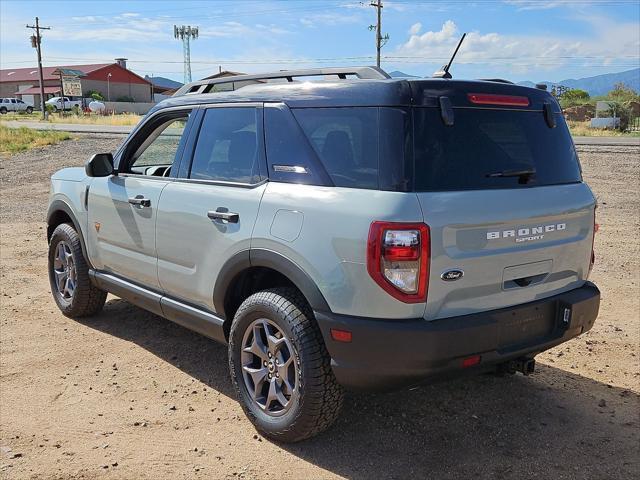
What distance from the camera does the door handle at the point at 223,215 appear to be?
3.66 m

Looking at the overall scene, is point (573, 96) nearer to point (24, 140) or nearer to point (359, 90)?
point (24, 140)

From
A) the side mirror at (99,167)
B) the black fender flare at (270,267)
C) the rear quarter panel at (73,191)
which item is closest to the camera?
the black fender flare at (270,267)

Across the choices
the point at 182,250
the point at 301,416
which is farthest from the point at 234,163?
the point at 301,416

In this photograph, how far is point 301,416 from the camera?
11.1 ft

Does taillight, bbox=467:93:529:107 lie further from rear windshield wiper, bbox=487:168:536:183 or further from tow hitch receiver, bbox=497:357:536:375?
tow hitch receiver, bbox=497:357:536:375

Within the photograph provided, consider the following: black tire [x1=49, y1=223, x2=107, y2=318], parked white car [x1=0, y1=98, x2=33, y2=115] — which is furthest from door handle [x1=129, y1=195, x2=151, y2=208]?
parked white car [x1=0, y1=98, x2=33, y2=115]

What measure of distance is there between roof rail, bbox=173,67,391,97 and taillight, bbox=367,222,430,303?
2.79ft

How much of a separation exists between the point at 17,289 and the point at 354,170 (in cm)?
494

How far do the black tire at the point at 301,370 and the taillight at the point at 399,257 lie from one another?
0.57 m

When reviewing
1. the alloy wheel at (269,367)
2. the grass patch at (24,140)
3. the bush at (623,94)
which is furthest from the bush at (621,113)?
the alloy wheel at (269,367)

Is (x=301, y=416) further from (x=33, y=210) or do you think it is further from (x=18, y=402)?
(x=33, y=210)

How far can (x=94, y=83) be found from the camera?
7838cm

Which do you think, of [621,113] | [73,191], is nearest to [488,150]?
[73,191]

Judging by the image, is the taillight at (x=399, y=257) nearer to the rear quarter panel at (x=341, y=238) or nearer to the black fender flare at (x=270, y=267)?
the rear quarter panel at (x=341, y=238)
